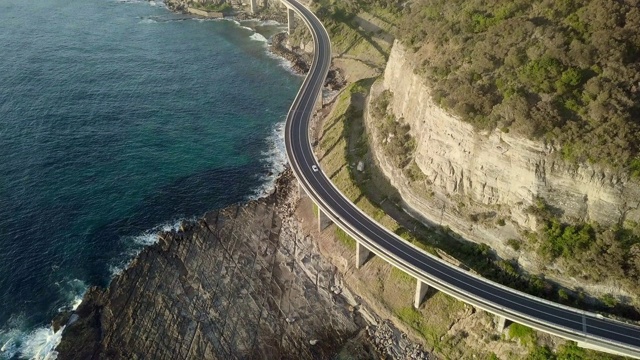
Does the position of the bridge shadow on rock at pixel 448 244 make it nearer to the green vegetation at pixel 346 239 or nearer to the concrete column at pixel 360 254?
the concrete column at pixel 360 254

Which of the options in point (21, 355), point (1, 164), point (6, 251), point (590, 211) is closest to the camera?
point (590, 211)

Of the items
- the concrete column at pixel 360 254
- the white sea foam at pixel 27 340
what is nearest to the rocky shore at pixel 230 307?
the white sea foam at pixel 27 340

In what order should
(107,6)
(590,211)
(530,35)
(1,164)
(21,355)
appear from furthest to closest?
(107,6)
(1,164)
(530,35)
(21,355)
(590,211)

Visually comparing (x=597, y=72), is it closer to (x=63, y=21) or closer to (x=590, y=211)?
(x=590, y=211)

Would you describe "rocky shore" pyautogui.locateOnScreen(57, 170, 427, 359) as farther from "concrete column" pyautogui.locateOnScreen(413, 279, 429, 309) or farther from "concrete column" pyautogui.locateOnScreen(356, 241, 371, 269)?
"concrete column" pyautogui.locateOnScreen(413, 279, 429, 309)

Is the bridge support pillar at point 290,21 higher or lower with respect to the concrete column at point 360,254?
higher

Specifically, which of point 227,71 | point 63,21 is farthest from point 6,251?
point 63,21
